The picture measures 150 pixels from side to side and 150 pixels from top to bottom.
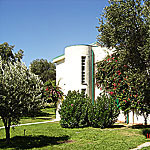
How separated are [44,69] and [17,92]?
3830 cm

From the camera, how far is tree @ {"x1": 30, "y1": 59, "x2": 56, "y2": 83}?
45.7m

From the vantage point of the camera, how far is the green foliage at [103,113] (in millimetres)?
14922

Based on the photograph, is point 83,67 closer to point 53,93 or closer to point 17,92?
point 53,93

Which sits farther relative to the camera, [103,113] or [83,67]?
[83,67]

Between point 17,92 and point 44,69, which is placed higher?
point 44,69

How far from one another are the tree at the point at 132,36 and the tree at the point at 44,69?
35.1 metres

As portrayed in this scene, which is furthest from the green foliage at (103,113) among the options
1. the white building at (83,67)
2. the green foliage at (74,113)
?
the white building at (83,67)

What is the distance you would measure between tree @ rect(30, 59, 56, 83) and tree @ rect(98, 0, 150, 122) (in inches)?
1381

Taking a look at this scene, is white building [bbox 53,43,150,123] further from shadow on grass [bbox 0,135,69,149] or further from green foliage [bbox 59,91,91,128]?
shadow on grass [bbox 0,135,69,149]

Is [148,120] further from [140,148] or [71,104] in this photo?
[140,148]

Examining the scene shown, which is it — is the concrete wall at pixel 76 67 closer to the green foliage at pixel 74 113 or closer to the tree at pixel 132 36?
the green foliage at pixel 74 113

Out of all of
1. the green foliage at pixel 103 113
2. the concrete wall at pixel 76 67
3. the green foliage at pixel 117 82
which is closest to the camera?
the green foliage at pixel 117 82

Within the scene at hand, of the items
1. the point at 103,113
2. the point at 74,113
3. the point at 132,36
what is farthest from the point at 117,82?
the point at 132,36

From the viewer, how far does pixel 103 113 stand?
14.9 m
